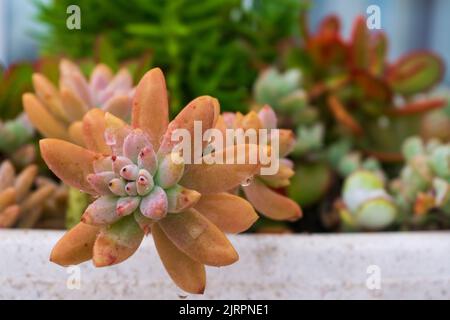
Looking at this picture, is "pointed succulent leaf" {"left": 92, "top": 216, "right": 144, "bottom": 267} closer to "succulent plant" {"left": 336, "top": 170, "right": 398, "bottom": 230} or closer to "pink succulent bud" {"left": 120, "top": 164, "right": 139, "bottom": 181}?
"pink succulent bud" {"left": 120, "top": 164, "right": 139, "bottom": 181}

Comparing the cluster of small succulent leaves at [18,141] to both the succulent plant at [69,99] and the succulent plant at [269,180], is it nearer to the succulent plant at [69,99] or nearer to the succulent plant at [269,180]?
the succulent plant at [69,99]

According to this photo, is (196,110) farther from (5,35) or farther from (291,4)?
(5,35)

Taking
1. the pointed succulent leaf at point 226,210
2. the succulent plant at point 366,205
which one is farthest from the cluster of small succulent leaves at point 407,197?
the pointed succulent leaf at point 226,210

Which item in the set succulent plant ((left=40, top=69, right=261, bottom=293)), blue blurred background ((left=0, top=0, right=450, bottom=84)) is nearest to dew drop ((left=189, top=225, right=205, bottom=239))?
succulent plant ((left=40, top=69, right=261, bottom=293))

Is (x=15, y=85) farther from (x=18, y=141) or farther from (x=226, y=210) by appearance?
(x=226, y=210)

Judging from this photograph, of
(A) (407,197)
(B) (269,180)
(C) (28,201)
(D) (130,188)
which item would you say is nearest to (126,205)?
(D) (130,188)

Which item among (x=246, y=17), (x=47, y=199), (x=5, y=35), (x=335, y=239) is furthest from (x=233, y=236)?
(x=5, y=35)

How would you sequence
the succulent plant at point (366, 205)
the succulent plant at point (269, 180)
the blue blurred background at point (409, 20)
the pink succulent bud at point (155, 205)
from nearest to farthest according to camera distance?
the pink succulent bud at point (155, 205)
the succulent plant at point (269, 180)
the succulent plant at point (366, 205)
the blue blurred background at point (409, 20)
